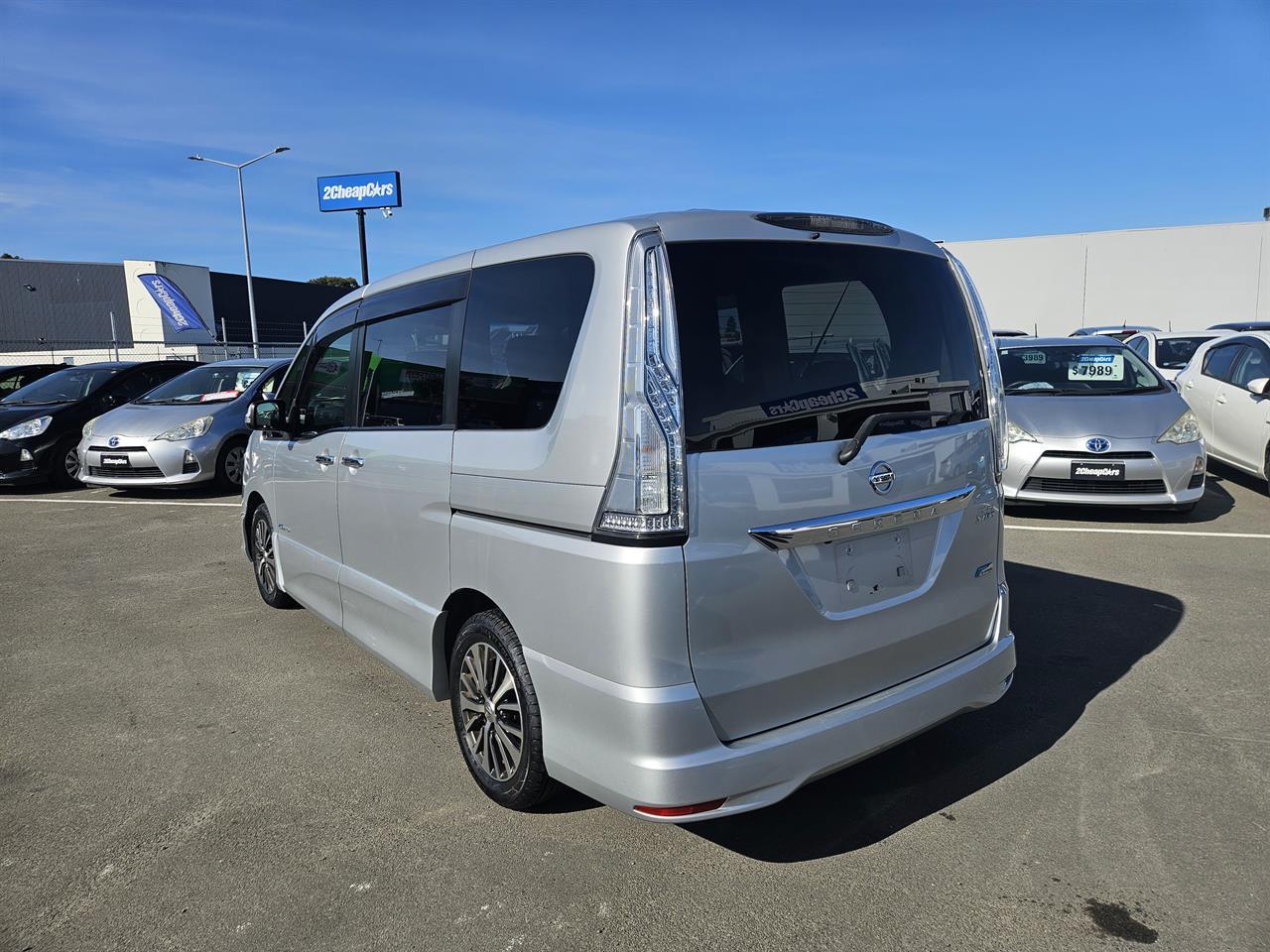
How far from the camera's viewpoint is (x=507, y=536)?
2.80 m

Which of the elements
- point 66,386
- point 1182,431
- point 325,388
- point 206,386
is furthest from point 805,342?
point 66,386

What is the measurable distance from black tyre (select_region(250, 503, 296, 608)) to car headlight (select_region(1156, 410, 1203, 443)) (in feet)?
22.0

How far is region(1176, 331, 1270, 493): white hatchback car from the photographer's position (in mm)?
8570

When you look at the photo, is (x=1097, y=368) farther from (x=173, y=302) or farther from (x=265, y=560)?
(x=173, y=302)

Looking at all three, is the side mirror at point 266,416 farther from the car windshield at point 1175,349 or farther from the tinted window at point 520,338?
the car windshield at point 1175,349

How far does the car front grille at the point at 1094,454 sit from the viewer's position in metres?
7.14

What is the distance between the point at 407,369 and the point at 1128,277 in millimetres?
33024

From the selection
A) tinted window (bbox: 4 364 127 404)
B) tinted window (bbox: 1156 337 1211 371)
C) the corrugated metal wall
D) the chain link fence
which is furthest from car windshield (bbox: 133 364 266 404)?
the corrugated metal wall

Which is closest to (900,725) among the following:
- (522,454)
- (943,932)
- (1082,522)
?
(943,932)

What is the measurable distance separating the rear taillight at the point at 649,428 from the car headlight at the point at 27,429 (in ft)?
37.9

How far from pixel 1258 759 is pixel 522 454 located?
2.96 meters

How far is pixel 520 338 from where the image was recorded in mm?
2924

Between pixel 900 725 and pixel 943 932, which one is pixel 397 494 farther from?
pixel 943 932

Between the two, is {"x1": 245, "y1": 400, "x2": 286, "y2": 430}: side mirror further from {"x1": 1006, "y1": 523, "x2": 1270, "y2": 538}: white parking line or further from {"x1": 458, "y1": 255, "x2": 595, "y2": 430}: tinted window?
{"x1": 1006, "y1": 523, "x2": 1270, "y2": 538}: white parking line
